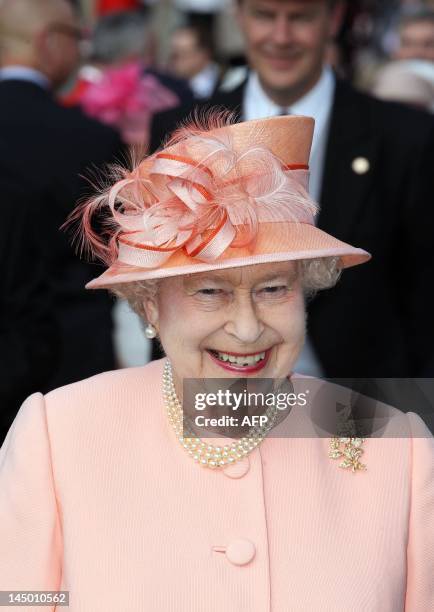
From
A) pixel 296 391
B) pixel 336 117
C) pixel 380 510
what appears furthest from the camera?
pixel 336 117

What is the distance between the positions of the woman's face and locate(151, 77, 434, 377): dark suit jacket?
1478 millimetres

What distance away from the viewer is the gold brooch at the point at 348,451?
245cm

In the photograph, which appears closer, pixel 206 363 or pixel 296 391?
pixel 206 363

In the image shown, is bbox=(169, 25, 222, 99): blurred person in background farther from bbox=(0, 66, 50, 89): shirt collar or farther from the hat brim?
the hat brim

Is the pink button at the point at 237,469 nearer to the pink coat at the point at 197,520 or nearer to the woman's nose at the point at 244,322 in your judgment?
the pink coat at the point at 197,520

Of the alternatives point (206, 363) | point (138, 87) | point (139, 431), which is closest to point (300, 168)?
point (206, 363)

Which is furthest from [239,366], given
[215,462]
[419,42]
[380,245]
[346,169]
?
[419,42]

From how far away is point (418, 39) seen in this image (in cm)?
648

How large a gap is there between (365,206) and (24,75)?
6.15 ft

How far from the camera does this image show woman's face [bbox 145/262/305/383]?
2346 mm

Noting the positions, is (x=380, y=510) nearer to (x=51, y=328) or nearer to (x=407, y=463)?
(x=407, y=463)

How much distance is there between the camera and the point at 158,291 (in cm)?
248

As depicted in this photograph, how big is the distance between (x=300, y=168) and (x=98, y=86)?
3981 millimetres

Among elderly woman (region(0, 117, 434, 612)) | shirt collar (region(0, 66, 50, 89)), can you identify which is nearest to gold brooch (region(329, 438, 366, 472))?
elderly woman (region(0, 117, 434, 612))
